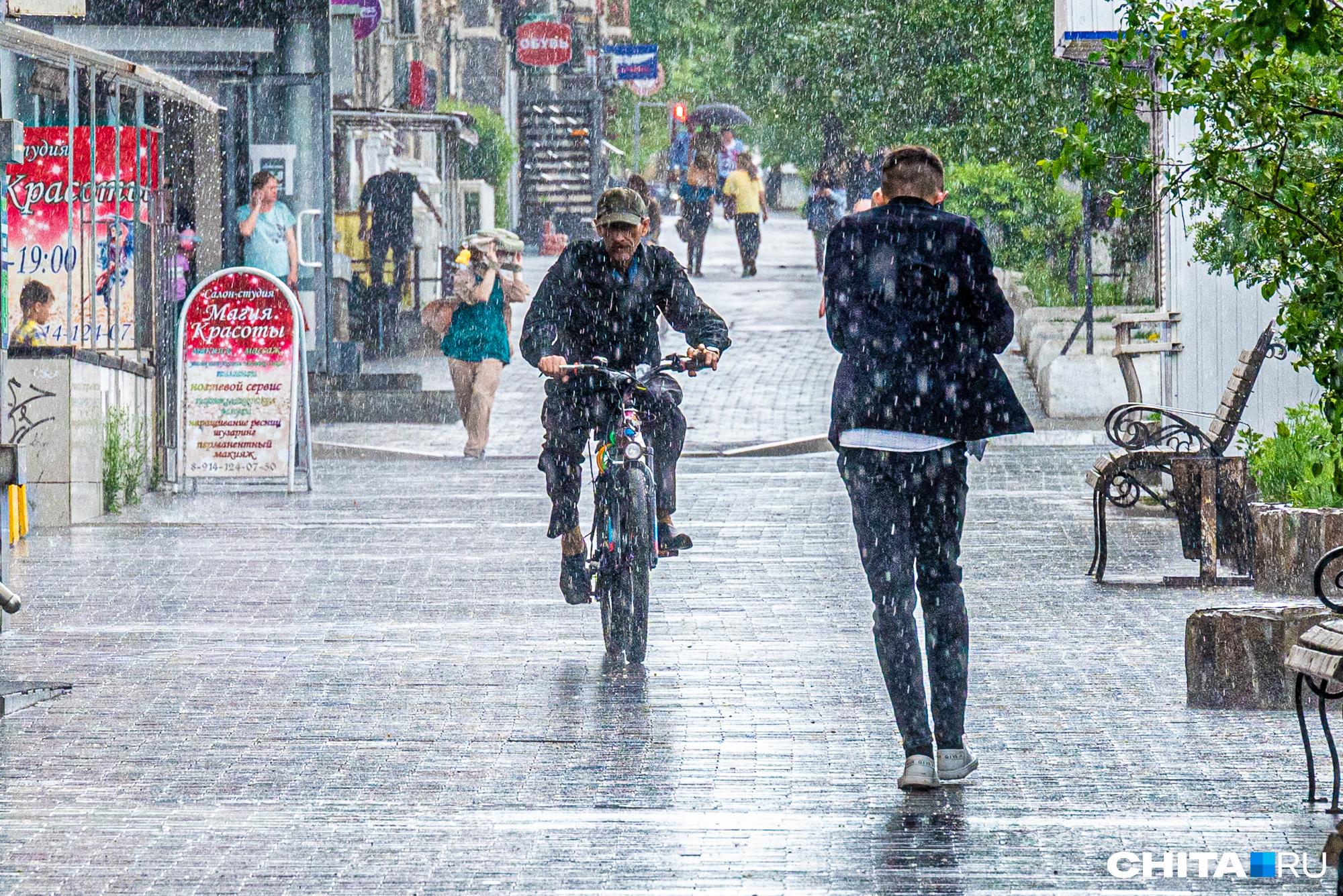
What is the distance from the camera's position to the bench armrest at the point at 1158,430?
10312mm

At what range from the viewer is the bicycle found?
312 inches

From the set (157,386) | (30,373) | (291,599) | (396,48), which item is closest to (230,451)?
(157,386)

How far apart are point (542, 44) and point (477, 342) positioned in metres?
21.3

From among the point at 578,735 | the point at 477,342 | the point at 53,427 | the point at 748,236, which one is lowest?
the point at 578,735

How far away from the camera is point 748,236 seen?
109ft

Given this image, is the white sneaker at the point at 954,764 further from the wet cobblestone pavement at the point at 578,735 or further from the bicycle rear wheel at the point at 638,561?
the bicycle rear wheel at the point at 638,561

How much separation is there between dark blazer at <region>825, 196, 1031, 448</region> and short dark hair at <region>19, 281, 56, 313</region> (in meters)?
8.70

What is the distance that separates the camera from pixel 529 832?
5543 millimetres

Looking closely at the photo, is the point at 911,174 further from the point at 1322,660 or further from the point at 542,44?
the point at 542,44

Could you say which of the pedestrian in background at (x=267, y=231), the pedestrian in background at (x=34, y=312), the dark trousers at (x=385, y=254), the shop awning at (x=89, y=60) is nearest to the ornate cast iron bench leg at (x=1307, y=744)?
the shop awning at (x=89, y=60)

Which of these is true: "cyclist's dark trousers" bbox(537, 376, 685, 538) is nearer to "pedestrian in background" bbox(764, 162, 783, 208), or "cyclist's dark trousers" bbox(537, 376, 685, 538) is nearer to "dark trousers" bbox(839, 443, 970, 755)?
"dark trousers" bbox(839, 443, 970, 755)

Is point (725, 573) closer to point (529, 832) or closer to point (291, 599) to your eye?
point (291, 599)

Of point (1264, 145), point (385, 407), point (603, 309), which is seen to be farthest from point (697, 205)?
point (1264, 145)

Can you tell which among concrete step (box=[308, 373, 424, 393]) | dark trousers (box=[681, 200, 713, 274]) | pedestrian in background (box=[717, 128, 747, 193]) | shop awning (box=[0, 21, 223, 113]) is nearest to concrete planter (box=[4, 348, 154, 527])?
shop awning (box=[0, 21, 223, 113])
